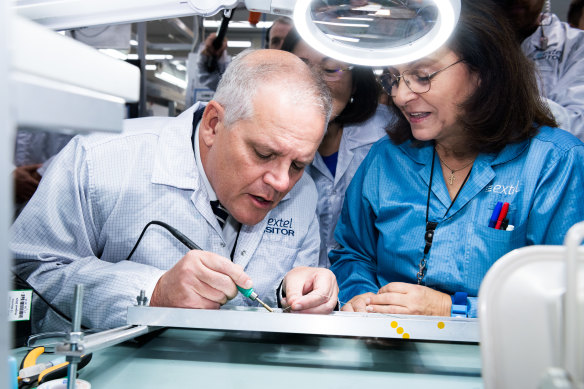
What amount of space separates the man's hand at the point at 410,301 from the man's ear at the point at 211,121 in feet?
2.10

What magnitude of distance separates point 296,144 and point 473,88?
615 mm

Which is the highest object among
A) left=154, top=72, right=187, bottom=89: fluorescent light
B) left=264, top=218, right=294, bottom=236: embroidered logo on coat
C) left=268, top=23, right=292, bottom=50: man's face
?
left=268, top=23, right=292, bottom=50: man's face

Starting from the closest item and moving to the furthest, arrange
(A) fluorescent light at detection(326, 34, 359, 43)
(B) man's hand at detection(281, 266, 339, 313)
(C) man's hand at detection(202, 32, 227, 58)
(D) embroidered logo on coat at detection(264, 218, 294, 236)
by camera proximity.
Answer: (A) fluorescent light at detection(326, 34, 359, 43), (B) man's hand at detection(281, 266, 339, 313), (D) embroidered logo on coat at detection(264, 218, 294, 236), (C) man's hand at detection(202, 32, 227, 58)

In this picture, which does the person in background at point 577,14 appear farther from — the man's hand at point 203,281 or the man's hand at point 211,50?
the man's hand at point 203,281

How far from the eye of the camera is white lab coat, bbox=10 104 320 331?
3.93 feet

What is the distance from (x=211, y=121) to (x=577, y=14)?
2128mm

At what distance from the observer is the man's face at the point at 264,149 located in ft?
4.15

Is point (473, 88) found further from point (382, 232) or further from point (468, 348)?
point (468, 348)

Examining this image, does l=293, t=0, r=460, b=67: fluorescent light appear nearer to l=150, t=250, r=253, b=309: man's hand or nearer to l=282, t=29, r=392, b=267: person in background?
l=150, t=250, r=253, b=309: man's hand

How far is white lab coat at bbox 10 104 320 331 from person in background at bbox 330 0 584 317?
315mm

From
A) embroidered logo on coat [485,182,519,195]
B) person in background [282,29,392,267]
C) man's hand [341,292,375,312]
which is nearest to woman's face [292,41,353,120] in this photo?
person in background [282,29,392,267]

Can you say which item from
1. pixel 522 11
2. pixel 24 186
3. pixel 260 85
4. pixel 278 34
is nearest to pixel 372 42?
pixel 260 85

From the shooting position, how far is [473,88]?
1481mm

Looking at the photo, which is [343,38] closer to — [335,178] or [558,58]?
[335,178]
